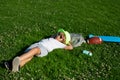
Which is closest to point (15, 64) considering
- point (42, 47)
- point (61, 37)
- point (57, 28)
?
point (42, 47)

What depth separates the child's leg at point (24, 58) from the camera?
12.3 m

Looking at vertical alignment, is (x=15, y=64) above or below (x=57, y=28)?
above

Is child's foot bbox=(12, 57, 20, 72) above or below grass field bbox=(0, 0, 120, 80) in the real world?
above

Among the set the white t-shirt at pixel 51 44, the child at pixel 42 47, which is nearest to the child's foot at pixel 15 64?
the child at pixel 42 47

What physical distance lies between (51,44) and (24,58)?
232cm

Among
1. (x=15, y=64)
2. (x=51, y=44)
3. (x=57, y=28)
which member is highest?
(x=15, y=64)

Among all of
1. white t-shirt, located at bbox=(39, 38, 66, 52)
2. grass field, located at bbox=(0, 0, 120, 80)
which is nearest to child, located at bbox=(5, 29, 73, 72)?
white t-shirt, located at bbox=(39, 38, 66, 52)

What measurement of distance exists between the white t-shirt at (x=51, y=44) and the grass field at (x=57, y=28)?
11.2 inches

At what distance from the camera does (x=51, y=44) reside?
14938 millimetres

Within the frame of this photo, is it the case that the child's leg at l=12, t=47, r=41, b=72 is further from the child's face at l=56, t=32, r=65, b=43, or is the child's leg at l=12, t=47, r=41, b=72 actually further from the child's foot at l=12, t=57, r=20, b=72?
the child's face at l=56, t=32, r=65, b=43

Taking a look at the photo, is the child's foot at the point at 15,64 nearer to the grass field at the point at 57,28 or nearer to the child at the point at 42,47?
the child at the point at 42,47

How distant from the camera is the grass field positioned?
1329 centimetres

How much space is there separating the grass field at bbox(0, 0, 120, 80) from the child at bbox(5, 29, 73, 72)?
0.25 m

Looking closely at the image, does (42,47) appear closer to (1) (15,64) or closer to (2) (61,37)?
(2) (61,37)
